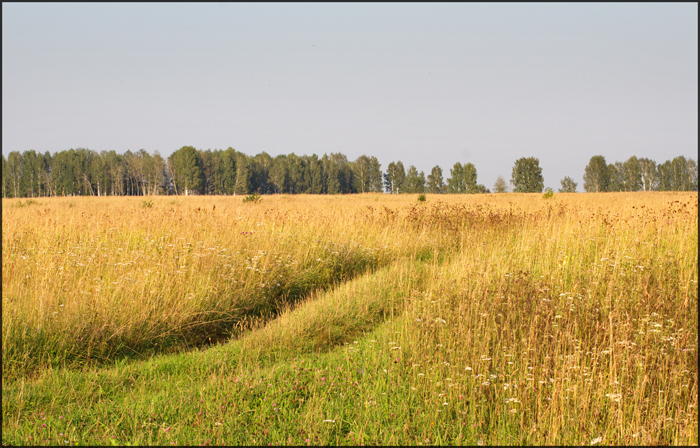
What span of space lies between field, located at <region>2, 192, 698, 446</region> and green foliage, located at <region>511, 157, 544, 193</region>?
52.6 metres

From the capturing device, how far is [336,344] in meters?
4.57

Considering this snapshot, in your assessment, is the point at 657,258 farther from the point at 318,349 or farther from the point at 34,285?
the point at 34,285

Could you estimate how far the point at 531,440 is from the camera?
266 centimetres

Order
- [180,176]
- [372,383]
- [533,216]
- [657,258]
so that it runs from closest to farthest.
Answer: [372,383] < [657,258] < [533,216] < [180,176]

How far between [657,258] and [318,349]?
5141mm

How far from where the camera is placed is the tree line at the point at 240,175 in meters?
59.0

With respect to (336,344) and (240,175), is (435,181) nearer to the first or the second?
(240,175)

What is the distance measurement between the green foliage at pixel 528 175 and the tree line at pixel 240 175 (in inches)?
5.0

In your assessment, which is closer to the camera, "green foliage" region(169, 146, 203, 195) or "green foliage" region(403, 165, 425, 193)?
"green foliage" region(169, 146, 203, 195)

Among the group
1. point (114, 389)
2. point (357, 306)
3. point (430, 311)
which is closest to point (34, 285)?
point (114, 389)

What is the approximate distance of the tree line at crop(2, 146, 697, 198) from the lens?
59.0 meters

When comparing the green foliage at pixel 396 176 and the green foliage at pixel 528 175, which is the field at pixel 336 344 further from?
the green foliage at pixel 396 176

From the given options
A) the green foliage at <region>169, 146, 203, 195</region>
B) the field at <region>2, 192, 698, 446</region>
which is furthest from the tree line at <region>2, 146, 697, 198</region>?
the field at <region>2, 192, 698, 446</region>

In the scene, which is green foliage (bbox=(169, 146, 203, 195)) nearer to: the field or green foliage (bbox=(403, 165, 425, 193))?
green foliage (bbox=(403, 165, 425, 193))
